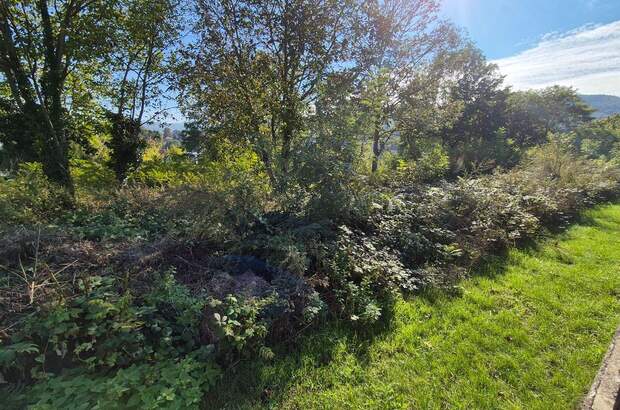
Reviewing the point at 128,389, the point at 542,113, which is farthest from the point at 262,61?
the point at 542,113

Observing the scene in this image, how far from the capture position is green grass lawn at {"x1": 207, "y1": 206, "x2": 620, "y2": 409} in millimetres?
2137

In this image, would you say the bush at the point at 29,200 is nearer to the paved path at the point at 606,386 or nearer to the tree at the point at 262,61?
the tree at the point at 262,61

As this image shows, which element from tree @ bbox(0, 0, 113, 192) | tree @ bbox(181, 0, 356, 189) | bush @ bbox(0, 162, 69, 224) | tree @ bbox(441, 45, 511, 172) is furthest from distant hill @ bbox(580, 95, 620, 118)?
bush @ bbox(0, 162, 69, 224)

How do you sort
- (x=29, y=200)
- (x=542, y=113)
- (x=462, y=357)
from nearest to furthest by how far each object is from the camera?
(x=462, y=357) → (x=29, y=200) → (x=542, y=113)

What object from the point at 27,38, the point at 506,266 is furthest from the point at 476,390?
the point at 27,38

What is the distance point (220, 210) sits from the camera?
3.64 metres

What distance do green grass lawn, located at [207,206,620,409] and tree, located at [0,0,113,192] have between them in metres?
6.04

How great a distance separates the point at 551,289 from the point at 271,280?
3.40 m

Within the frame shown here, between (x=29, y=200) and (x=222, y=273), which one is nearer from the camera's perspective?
(x=222, y=273)

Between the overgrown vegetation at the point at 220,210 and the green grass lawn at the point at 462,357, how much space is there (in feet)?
0.68

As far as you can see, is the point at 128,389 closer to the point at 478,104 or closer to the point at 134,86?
the point at 134,86

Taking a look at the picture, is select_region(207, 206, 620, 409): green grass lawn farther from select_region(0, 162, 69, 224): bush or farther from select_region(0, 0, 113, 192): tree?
select_region(0, 0, 113, 192): tree

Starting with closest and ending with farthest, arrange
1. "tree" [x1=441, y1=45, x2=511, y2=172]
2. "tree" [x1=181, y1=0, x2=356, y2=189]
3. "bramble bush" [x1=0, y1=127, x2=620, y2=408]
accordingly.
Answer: "bramble bush" [x1=0, y1=127, x2=620, y2=408] → "tree" [x1=181, y1=0, x2=356, y2=189] → "tree" [x1=441, y1=45, x2=511, y2=172]

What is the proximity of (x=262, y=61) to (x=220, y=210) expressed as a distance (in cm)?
369
